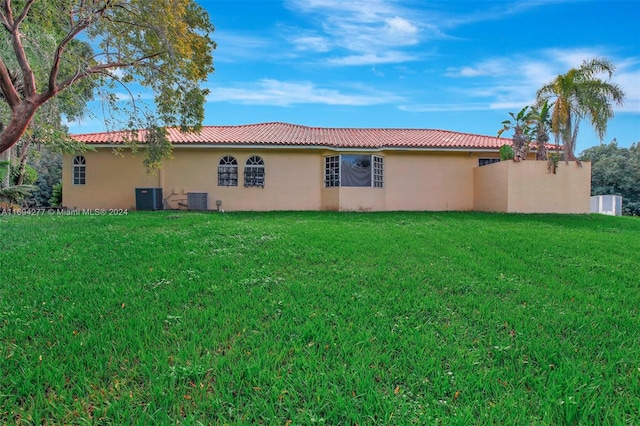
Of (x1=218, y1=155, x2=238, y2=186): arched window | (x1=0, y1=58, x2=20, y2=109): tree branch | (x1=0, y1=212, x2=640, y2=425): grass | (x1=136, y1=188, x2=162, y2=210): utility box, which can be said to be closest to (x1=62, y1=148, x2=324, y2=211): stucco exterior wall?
(x1=218, y1=155, x2=238, y2=186): arched window

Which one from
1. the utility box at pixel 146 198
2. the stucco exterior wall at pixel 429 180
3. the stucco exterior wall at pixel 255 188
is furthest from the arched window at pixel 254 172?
the stucco exterior wall at pixel 429 180

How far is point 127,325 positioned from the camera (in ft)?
12.3

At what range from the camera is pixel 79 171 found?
15758 millimetres

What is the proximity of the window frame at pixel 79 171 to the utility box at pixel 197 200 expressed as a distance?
4.87 metres

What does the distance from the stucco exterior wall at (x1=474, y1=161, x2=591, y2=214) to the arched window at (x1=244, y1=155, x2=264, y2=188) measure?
1058cm

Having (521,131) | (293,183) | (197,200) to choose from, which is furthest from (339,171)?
(521,131)

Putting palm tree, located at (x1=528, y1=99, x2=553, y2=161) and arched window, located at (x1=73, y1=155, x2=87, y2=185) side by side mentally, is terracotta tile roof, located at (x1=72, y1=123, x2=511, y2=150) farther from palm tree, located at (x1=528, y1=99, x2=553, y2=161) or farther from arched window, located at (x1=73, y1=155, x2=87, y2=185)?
palm tree, located at (x1=528, y1=99, x2=553, y2=161)

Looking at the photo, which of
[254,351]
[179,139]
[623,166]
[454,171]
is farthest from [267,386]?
[623,166]

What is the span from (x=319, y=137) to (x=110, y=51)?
977 centimetres

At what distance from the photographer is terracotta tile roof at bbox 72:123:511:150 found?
15.5 m

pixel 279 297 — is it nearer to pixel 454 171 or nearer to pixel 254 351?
pixel 254 351

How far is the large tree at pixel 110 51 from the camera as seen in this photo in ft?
29.6

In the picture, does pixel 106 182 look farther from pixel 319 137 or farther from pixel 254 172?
pixel 319 137

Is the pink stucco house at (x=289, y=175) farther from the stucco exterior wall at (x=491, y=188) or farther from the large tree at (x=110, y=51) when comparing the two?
the large tree at (x=110, y=51)
